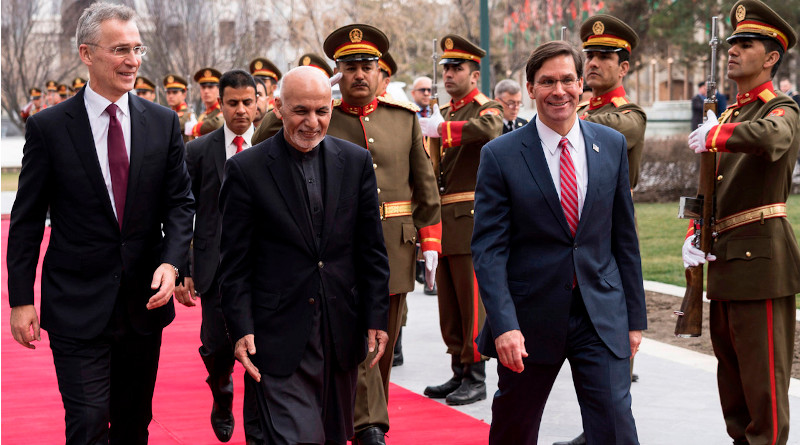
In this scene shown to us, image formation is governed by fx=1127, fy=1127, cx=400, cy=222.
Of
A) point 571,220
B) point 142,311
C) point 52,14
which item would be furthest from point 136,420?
point 52,14

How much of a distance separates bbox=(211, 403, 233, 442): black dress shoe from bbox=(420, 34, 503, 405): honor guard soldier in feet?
4.81

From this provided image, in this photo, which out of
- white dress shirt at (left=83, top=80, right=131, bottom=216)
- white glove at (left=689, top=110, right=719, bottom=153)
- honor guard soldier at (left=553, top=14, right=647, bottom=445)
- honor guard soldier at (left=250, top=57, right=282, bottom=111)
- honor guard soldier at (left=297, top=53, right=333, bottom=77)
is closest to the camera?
Result: white dress shirt at (left=83, top=80, right=131, bottom=216)

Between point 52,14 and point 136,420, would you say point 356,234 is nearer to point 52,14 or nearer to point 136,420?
point 136,420

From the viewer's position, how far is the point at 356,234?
4.64 m

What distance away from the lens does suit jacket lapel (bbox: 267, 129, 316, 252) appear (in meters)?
4.40

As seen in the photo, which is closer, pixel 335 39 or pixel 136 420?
pixel 136 420

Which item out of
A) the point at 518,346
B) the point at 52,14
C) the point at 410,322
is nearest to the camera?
the point at 518,346

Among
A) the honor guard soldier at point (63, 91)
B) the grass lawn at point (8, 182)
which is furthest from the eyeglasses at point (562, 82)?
the grass lawn at point (8, 182)

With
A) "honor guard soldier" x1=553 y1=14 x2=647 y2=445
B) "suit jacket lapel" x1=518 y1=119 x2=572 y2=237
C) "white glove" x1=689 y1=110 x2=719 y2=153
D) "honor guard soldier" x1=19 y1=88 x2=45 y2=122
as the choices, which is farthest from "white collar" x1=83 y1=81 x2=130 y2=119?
"honor guard soldier" x1=19 y1=88 x2=45 y2=122

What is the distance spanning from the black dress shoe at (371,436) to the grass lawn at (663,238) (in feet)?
22.2

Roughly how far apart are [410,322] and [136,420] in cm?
551

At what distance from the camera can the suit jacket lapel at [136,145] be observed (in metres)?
4.70

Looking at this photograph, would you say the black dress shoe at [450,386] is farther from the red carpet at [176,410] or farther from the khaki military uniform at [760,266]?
the khaki military uniform at [760,266]

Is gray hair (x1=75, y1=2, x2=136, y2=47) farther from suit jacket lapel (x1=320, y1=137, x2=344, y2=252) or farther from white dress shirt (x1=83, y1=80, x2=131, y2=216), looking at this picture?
suit jacket lapel (x1=320, y1=137, x2=344, y2=252)
